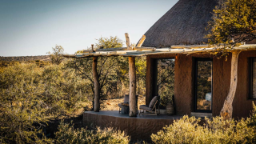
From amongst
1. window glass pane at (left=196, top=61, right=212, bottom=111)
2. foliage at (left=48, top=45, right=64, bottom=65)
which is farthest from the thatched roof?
foliage at (left=48, top=45, right=64, bottom=65)

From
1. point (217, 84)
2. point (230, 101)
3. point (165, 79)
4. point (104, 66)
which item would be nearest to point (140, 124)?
point (165, 79)

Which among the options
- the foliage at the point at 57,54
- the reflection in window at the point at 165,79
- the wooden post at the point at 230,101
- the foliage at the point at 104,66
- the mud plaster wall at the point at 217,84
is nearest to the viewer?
the wooden post at the point at 230,101

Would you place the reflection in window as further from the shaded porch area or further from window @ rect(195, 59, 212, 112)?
the shaded porch area

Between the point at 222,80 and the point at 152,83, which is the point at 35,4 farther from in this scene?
the point at 222,80

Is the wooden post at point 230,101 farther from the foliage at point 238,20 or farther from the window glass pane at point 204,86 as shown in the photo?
the window glass pane at point 204,86

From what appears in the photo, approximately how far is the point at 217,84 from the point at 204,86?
616 mm

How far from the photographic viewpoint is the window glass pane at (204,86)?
8852 mm

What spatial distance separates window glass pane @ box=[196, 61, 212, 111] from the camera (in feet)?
29.0

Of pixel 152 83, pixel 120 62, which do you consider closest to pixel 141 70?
pixel 120 62

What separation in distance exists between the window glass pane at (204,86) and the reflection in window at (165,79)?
4.13ft

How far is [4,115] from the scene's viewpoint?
580 centimetres

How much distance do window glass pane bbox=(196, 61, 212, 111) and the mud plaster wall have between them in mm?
335

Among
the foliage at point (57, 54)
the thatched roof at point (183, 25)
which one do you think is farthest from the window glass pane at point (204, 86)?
the foliage at point (57, 54)

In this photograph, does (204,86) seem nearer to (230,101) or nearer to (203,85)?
(203,85)
